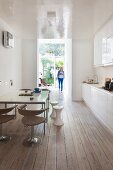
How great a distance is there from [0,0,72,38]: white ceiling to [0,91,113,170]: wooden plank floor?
8.44ft

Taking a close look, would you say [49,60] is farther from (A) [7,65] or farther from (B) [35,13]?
(B) [35,13]

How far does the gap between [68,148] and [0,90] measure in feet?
8.29

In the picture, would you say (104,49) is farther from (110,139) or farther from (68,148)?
(68,148)

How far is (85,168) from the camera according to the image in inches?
104

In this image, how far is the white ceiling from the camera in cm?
372

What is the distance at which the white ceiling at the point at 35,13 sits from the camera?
3716 millimetres

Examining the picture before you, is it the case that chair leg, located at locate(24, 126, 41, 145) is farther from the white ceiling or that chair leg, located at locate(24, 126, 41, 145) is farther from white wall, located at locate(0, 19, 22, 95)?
the white ceiling

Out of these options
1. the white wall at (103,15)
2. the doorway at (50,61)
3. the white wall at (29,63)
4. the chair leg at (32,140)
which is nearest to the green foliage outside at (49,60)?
the doorway at (50,61)

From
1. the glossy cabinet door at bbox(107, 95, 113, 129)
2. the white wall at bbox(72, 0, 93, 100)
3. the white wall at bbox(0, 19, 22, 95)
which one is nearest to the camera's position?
the glossy cabinet door at bbox(107, 95, 113, 129)

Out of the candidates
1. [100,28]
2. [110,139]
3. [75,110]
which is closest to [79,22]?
[100,28]

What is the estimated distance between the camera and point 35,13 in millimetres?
4434

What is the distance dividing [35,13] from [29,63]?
376 centimetres

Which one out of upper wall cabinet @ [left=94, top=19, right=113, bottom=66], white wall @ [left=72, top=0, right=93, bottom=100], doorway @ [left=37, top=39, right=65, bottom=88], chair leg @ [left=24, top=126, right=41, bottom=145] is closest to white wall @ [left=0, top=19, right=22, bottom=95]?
chair leg @ [left=24, top=126, right=41, bottom=145]

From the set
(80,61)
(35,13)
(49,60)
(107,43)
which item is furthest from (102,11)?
(49,60)
